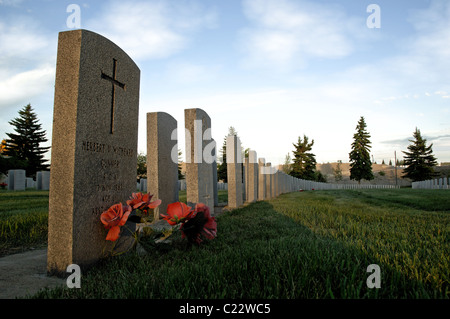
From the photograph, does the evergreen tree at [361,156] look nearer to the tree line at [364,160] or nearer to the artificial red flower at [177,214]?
the tree line at [364,160]

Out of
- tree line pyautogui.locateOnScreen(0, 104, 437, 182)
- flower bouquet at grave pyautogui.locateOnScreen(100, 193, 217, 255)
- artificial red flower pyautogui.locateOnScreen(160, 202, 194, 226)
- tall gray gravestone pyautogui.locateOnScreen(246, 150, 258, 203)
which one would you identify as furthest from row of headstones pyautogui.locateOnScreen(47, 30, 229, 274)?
tree line pyautogui.locateOnScreen(0, 104, 437, 182)

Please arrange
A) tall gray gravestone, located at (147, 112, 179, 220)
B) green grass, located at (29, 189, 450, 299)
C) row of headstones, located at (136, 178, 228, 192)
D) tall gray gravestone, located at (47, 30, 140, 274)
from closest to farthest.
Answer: green grass, located at (29, 189, 450, 299) < tall gray gravestone, located at (47, 30, 140, 274) < tall gray gravestone, located at (147, 112, 179, 220) < row of headstones, located at (136, 178, 228, 192)

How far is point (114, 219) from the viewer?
2.49 metres

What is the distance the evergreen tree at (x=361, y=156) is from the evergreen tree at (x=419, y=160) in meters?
6.64

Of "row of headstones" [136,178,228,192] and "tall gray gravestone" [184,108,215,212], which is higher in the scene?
"tall gray gravestone" [184,108,215,212]

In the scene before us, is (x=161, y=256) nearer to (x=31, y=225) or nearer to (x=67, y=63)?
(x=67, y=63)

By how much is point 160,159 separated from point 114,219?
3.07 metres

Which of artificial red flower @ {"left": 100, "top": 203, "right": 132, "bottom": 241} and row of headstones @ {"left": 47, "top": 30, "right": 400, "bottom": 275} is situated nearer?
row of headstones @ {"left": 47, "top": 30, "right": 400, "bottom": 275}

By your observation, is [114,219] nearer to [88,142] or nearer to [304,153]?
[88,142]

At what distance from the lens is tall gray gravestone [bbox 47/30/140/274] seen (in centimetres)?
233

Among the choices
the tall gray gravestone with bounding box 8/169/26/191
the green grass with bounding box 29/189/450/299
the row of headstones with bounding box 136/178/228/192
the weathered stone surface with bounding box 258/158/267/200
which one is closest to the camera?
the green grass with bounding box 29/189/450/299

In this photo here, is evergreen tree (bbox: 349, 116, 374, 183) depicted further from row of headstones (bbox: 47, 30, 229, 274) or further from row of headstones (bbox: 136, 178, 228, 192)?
row of headstones (bbox: 47, 30, 229, 274)

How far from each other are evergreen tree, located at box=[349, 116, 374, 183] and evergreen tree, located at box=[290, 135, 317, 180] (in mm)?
8422
